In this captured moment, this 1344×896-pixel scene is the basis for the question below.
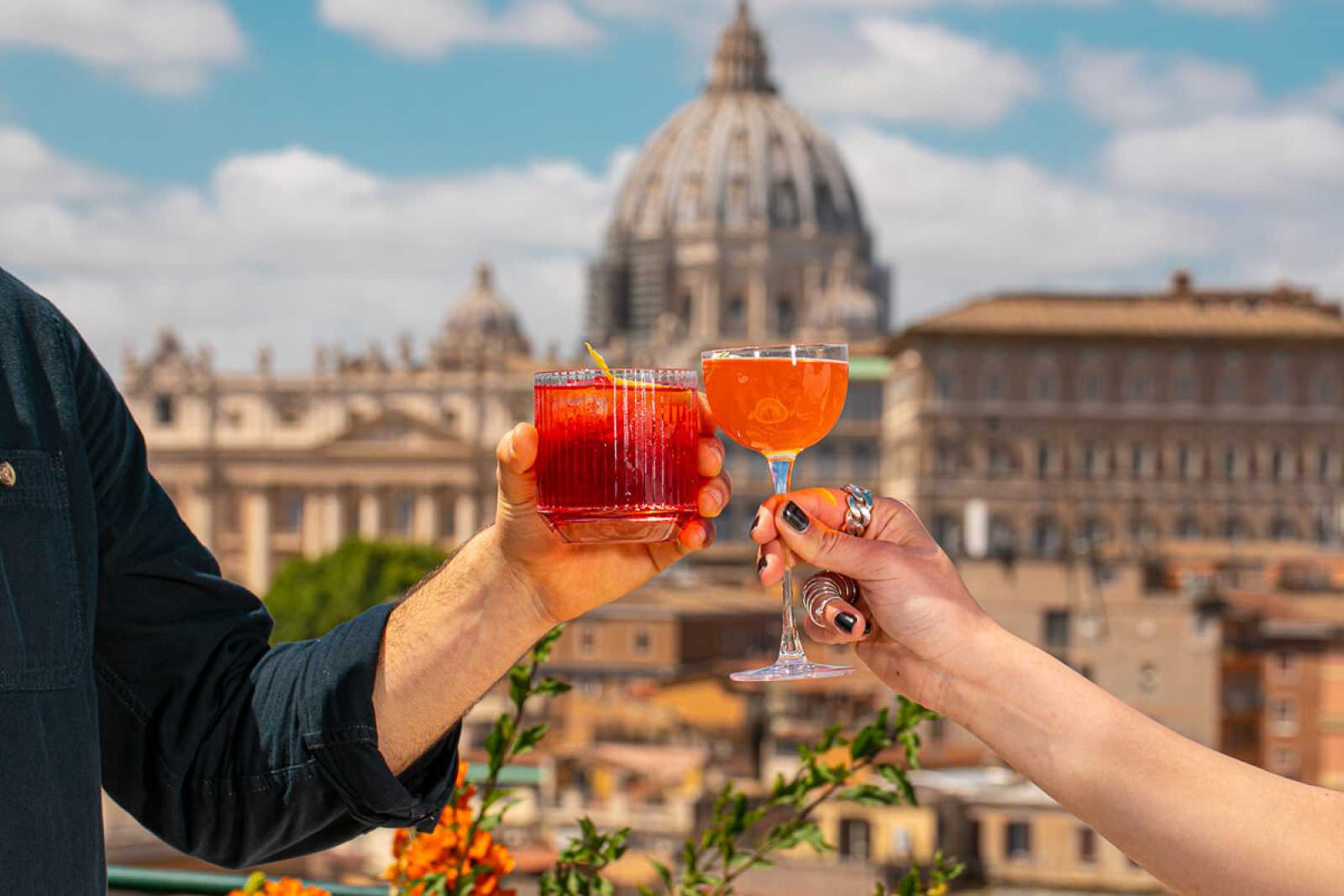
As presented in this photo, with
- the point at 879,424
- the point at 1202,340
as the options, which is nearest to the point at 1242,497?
the point at 1202,340

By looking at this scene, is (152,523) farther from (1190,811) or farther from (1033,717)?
(1190,811)

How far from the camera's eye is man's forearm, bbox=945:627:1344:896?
2045mm

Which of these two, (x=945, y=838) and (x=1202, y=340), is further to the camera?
(x=1202, y=340)

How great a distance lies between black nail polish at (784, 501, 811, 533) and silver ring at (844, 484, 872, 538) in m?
0.06

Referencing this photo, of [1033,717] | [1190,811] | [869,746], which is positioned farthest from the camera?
[869,746]

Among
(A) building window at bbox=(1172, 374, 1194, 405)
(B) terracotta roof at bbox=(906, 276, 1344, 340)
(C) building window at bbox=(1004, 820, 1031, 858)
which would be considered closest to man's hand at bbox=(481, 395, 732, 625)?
(C) building window at bbox=(1004, 820, 1031, 858)

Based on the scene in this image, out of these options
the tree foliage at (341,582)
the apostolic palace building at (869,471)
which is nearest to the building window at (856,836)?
the apostolic palace building at (869,471)

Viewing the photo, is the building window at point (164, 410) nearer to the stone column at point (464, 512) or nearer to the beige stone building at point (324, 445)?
the beige stone building at point (324, 445)

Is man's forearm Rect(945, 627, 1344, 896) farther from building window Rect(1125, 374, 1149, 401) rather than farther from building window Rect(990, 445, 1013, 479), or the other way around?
building window Rect(990, 445, 1013, 479)

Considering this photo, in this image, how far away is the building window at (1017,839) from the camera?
108 feet

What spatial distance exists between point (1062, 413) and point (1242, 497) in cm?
718

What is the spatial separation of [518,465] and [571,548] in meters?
0.18

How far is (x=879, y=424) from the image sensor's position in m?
78.8

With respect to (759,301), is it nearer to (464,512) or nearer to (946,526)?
(464,512)
